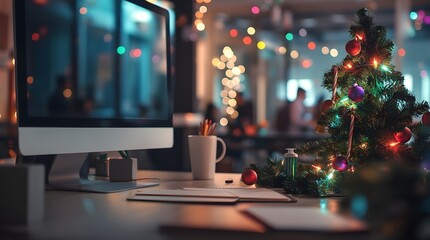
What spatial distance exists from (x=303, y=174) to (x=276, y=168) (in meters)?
0.16

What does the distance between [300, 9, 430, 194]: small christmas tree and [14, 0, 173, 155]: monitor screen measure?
52cm

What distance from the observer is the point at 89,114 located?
146cm

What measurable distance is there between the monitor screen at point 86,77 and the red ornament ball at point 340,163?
1.92 feet

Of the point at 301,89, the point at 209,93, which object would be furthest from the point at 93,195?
the point at 209,93

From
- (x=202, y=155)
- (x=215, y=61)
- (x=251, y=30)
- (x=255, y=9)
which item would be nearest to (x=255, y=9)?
(x=255, y=9)

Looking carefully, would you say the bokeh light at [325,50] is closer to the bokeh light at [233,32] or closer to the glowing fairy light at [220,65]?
the bokeh light at [233,32]

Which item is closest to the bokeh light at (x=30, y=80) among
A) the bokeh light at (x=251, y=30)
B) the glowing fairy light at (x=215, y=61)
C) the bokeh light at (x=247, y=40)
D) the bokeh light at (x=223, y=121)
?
the bokeh light at (x=223, y=121)

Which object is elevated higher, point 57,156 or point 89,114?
point 89,114

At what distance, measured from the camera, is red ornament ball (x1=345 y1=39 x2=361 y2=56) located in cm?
144

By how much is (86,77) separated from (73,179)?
283mm

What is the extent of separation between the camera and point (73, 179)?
1531 millimetres

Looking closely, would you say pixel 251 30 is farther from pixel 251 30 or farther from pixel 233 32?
pixel 233 32

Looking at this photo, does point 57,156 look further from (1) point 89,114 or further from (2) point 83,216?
(2) point 83,216

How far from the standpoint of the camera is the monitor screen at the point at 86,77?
128cm
